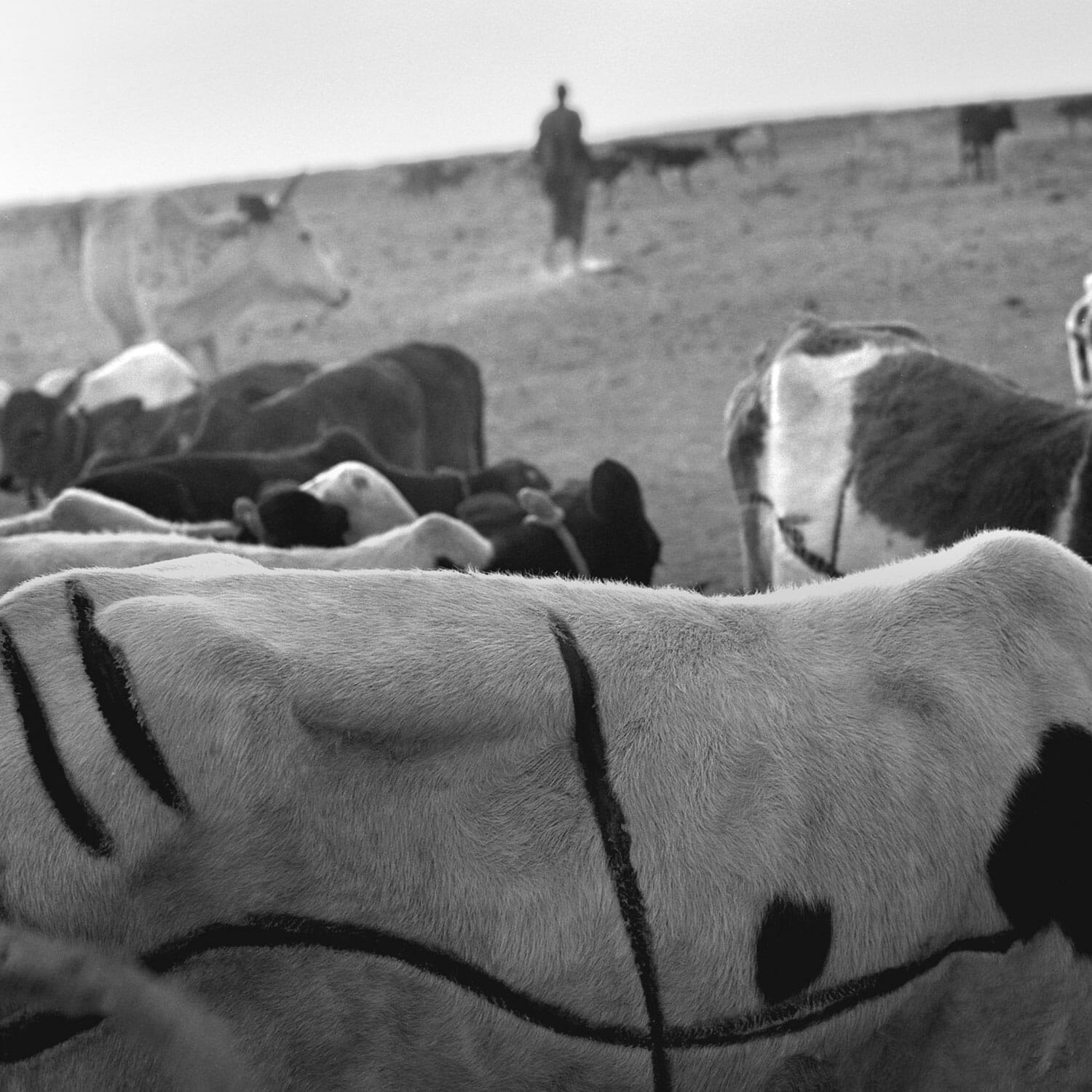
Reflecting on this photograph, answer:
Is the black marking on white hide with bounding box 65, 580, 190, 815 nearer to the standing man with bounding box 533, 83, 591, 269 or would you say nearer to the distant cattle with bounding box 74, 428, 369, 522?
the distant cattle with bounding box 74, 428, 369, 522

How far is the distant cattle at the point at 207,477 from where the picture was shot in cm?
495

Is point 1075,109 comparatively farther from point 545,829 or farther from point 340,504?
point 545,829

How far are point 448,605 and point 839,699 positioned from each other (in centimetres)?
64

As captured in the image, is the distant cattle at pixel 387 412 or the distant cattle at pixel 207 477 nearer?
the distant cattle at pixel 207 477

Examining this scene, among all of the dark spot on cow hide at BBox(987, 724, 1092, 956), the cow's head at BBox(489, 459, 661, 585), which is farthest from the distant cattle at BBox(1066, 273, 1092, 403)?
the dark spot on cow hide at BBox(987, 724, 1092, 956)

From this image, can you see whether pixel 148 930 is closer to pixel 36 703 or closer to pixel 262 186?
pixel 36 703

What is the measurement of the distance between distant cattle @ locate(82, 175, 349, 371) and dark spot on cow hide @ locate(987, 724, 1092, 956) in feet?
38.6

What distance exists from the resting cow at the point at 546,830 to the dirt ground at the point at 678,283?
469 cm

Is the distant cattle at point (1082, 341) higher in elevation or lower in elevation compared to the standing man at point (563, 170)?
lower

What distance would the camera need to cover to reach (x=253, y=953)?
1.62m

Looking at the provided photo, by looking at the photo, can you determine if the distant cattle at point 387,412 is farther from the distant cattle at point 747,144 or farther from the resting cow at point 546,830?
the distant cattle at point 747,144

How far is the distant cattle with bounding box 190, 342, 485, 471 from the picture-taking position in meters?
7.09

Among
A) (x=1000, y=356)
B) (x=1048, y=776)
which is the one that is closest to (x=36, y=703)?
(x=1048, y=776)

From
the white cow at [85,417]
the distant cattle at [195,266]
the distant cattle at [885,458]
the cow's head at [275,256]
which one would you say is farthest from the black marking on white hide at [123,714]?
the cow's head at [275,256]
